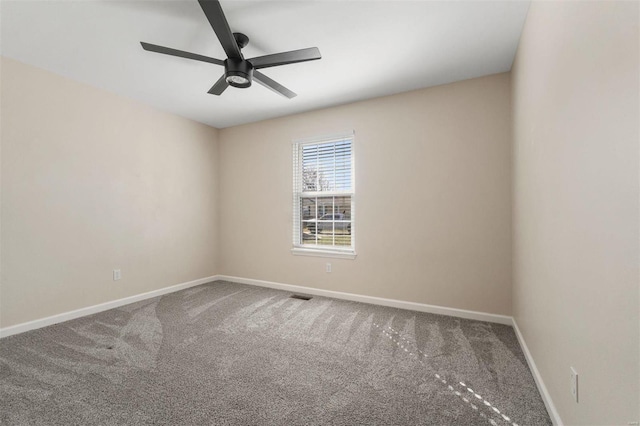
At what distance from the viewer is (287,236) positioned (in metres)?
4.16

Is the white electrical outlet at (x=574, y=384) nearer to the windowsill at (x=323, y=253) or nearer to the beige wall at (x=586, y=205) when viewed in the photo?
the beige wall at (x=586, y=205)

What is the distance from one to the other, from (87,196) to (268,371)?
9.38 ft

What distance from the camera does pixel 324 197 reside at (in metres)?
3.97

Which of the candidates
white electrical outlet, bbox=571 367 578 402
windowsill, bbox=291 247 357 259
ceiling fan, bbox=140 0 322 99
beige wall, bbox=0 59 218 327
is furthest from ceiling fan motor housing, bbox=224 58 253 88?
white electrical outlet, bbox=571 367 578 402

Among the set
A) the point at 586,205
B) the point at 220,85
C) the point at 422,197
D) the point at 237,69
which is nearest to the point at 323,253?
the point at 422,197

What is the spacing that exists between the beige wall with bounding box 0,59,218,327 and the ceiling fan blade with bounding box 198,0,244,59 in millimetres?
2219

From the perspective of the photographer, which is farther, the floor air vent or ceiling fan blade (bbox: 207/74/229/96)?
the floor air vent

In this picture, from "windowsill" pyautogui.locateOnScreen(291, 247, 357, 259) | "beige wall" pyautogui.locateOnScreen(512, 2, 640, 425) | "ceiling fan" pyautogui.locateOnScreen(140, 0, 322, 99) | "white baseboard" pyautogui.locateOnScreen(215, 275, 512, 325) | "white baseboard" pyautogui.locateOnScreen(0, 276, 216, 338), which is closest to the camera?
"beige wall" pyautogui.locateOnScreen(512, 2, 640, 425)

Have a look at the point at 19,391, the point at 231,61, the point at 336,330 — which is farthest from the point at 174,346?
the point at 231,61

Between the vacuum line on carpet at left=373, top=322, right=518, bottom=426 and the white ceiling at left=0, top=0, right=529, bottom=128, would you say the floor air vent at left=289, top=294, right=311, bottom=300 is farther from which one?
the white ceiling at left=0, top=0, right=529, bottom=128

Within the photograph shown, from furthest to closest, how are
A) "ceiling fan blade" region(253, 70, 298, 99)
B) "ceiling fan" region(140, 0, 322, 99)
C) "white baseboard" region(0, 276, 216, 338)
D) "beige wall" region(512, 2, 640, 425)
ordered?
"white baseboard" region(0, 276, 216, 338)
"ceiling fan blade" region(253, 70, 298, 99)
"ceiling fan" region(140, 0, 322, 99)
"beige wall" region(512, 2, 640, 425)

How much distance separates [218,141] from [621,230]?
16.2ft

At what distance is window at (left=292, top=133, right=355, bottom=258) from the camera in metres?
3.76

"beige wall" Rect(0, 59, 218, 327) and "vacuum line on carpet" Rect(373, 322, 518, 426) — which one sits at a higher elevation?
"beige wall" Rect(0, 59, 218, 327)
